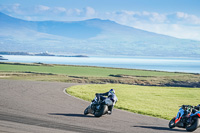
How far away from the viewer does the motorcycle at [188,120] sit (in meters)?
15.9

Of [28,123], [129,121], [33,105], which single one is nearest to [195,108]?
[129,121]

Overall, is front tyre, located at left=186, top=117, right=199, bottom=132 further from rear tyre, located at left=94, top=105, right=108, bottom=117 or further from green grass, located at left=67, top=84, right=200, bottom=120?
green grass, located at left=67, top=84, right=200, bottom=120

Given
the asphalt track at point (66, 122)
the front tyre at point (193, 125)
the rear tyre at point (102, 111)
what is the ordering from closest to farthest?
the asphalt track at point (66, 122), the front tyre at point (193, 125), the rear tyre at point (102, 111)

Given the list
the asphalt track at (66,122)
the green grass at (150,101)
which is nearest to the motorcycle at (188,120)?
the asphalt track at (66,122)

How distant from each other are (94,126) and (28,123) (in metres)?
2.89

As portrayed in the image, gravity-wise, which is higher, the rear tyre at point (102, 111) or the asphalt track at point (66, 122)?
the rear tyre at point (102, 111)

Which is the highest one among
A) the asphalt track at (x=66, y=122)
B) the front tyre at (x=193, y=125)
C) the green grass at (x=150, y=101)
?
the front tyre at (x=193, y=125)

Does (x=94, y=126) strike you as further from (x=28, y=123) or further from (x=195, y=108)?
(x=195, y=108)

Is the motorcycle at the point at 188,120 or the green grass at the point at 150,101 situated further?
the green grass at the point at 150,101

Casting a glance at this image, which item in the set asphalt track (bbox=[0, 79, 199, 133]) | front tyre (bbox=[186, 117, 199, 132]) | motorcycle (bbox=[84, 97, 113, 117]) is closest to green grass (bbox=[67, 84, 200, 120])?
asphalt track (bbox=[0, 79, 199, 133])

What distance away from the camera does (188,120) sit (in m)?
16.4

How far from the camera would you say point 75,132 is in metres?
14.6

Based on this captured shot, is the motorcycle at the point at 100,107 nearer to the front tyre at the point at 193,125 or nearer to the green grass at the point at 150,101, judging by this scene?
the green grass at the point at 150,101

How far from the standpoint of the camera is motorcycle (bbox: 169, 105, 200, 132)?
52.2 feet
